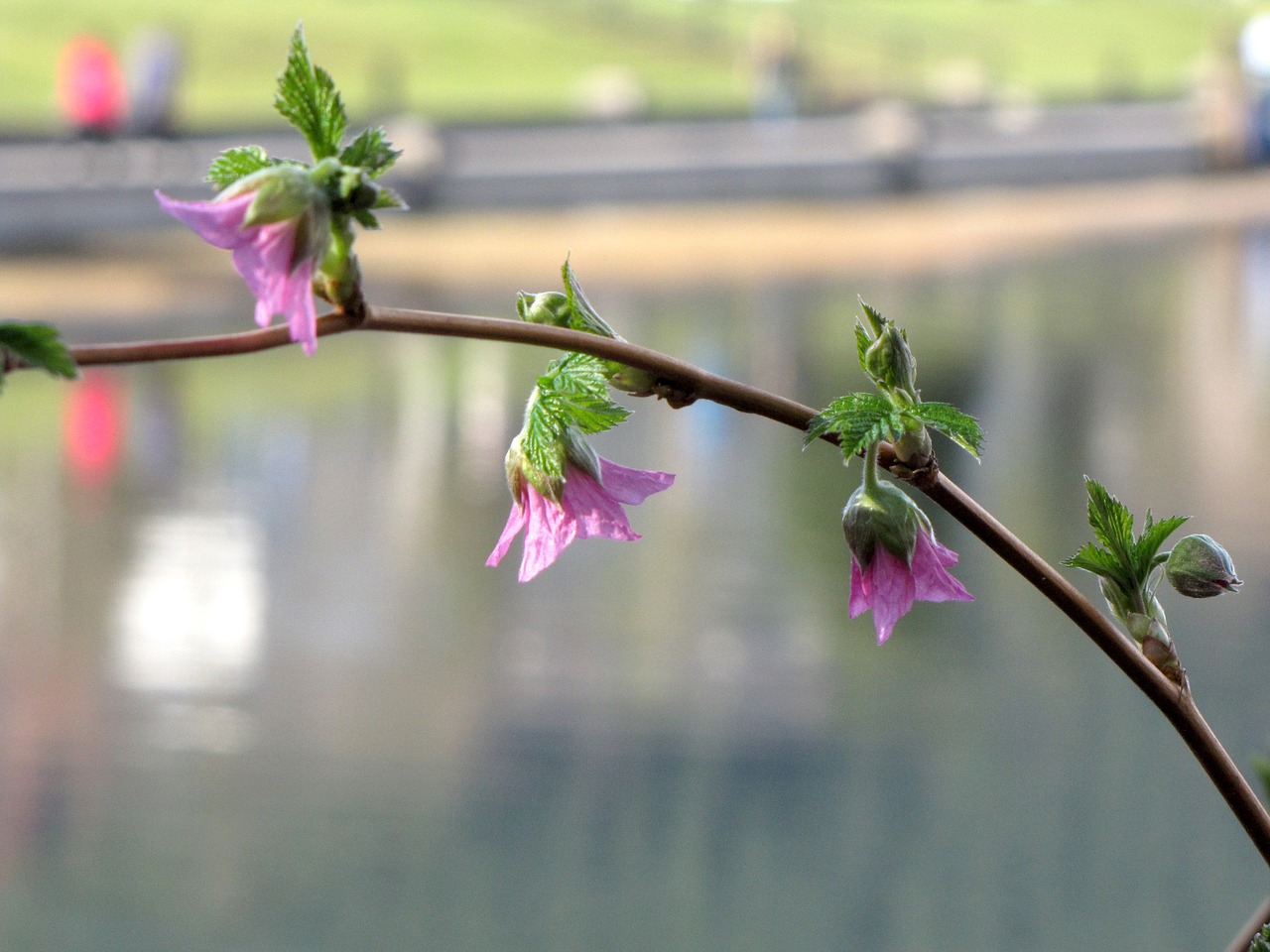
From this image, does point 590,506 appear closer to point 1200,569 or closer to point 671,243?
point 1200,569

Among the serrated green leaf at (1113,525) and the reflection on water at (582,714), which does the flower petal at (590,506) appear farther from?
the reflection on water at (582,714)

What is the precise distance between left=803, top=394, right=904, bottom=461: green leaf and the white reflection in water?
130 inches

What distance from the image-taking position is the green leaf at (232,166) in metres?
0.39

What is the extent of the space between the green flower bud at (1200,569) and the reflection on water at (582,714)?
213 cm

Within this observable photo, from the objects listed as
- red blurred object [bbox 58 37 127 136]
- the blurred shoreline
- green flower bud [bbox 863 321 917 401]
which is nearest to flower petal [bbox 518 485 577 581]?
green flower bud [bbox 863 321 917 401]

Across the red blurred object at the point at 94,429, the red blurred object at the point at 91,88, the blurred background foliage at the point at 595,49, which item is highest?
the blurred background foliage at the point at 595,49

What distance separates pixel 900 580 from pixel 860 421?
70 millimetres

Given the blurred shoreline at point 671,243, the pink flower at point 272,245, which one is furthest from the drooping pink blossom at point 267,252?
the blurred shoreline at point 671,243

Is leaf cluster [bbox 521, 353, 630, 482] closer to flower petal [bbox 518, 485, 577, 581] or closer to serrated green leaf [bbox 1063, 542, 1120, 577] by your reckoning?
flower petal [bbox 518, 485, 577, 581]

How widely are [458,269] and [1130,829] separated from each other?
7.84m

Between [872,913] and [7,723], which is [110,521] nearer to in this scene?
[7,723]

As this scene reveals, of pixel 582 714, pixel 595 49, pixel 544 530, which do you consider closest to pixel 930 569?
pixel 544 530

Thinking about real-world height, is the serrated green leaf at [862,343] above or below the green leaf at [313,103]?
below

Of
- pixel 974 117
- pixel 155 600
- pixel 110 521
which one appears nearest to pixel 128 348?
pixel 155 600
